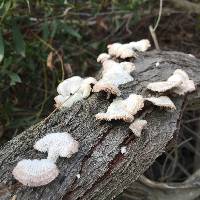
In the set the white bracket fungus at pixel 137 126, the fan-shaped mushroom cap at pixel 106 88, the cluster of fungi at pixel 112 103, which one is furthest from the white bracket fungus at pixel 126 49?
the white bracket fungus at pixel 137 126

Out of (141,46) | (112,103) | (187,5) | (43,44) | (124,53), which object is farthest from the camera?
(187,5)

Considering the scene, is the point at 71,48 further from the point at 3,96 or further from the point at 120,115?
the point at 120,115

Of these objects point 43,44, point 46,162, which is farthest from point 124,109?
point 43,44

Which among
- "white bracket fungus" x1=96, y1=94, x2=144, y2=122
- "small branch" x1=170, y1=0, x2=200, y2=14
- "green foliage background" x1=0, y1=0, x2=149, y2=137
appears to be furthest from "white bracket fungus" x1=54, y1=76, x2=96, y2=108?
"small branch" x1=170, y1=0, x2=200, y2=14

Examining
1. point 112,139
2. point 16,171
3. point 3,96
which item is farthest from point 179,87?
point 3,96

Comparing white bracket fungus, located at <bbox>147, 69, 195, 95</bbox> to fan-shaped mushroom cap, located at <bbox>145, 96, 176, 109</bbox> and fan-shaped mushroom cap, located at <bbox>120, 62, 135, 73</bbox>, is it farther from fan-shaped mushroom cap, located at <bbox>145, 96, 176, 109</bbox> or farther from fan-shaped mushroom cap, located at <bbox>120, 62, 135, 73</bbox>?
fan-shaped mushroom cap, located at <bbox>120, 62, 135, 73</bbox>

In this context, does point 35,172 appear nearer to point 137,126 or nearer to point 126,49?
point 137,126

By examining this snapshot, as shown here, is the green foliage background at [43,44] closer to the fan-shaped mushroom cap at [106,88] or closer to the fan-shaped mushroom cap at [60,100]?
the fan-shaped mushroom cap at [60,100]
